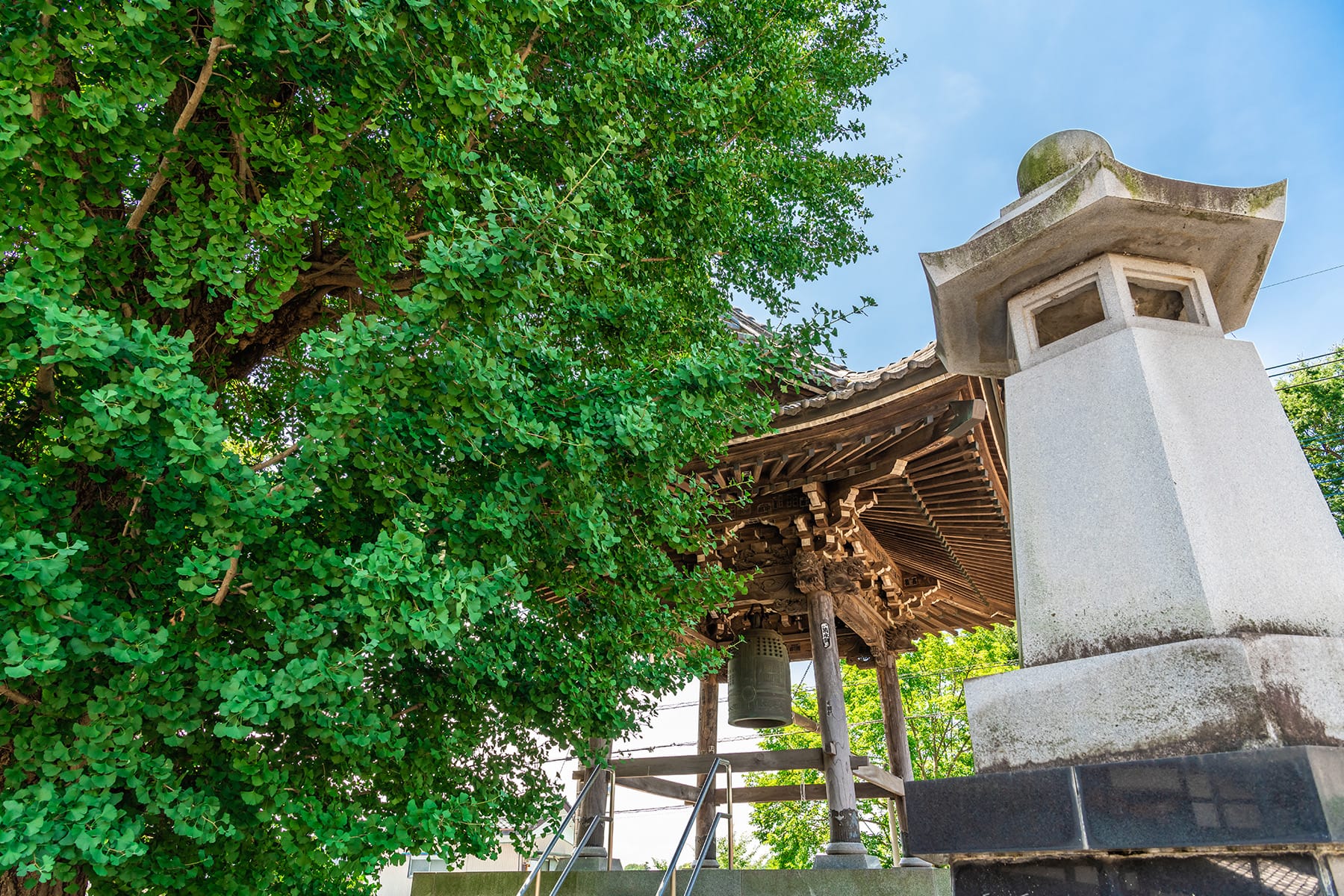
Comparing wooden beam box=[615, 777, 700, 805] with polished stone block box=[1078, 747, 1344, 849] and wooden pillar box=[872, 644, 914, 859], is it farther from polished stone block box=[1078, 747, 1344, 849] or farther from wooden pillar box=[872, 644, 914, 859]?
polished stone block box=[1078, 747, 1344, 849]

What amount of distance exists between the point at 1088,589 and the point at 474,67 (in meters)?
2.99

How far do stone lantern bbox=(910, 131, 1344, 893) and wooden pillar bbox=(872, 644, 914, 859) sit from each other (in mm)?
5999

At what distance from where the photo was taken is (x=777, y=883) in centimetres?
527

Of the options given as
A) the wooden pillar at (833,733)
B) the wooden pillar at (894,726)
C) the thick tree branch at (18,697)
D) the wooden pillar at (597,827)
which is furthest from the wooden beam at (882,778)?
the thick tree branch at (18,697)

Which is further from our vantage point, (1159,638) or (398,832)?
(398,832)

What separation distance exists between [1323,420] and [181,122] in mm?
20145

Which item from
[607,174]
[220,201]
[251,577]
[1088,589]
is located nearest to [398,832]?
[251,577]

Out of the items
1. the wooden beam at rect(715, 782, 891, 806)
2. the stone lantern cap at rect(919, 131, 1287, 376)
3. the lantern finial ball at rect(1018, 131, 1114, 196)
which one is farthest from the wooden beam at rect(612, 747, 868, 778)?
the lantern finial ball at rect(1018, 131, 1114, 196)

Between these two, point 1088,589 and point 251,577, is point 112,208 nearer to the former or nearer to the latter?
point 251,577

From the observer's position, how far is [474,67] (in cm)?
308

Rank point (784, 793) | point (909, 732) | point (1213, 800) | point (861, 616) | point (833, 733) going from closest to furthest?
point (1213, 800) < point (833, 733) < point (861, 616) < point (784, 793) < point (909, 732)

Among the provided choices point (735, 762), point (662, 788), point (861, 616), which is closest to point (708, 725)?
point (662, 788)

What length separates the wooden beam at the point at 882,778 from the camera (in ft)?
20.9

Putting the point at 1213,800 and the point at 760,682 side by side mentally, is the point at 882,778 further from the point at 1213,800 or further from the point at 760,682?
the point at 1213,800
